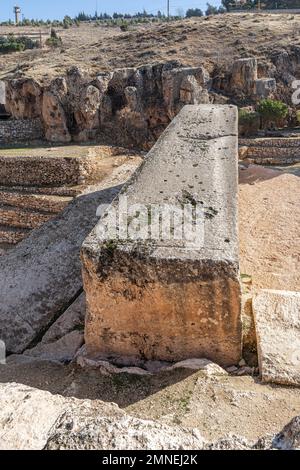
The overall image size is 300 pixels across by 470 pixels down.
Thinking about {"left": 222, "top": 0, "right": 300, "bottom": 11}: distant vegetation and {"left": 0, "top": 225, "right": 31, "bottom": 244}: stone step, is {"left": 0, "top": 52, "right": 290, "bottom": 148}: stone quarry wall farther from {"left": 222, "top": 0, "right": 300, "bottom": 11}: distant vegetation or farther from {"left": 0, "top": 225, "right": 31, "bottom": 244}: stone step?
{"left": 222, "top": 0, "right": 300, "bottom": 11}: distant vegetation

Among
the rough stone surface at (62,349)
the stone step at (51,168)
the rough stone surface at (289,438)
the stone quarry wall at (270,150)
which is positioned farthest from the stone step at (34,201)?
the rough stone surface at (289,438)

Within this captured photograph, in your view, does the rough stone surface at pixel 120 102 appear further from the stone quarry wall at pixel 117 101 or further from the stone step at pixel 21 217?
the stone step at pixel 21 217

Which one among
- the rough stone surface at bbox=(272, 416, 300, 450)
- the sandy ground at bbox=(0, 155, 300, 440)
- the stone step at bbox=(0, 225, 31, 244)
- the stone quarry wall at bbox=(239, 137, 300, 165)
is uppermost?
the rough stone surface at bbox=(272, 416, 300, 450)

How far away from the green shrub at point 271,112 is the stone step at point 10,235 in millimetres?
10520

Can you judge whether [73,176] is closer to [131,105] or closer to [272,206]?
[131,105]

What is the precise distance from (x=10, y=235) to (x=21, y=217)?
0.59 meters

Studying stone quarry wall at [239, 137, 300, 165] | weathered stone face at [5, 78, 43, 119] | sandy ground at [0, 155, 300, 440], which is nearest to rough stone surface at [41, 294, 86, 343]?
sandy ground at [0, 155, 300, 440]

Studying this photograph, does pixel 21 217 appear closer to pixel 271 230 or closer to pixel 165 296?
pixel 271 230

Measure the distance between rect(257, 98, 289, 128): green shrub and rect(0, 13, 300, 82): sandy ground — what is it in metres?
6.32

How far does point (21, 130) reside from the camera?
59.1ft

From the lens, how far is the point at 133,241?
12.0 ft

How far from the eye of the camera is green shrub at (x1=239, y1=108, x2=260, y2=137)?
58.7 ft

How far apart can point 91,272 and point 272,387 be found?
5.02 feet

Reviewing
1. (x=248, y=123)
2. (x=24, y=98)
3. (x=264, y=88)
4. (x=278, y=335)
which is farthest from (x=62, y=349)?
(x=264, y=88)
